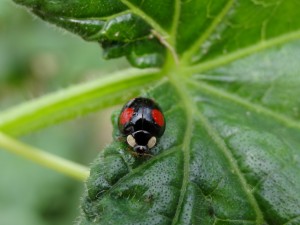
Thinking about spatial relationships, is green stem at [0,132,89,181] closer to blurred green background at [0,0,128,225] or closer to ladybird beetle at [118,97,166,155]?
ladybird beetle at [118,97,166,155]

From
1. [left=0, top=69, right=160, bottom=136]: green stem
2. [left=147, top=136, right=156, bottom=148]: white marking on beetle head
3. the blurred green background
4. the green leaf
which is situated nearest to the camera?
the green leaf

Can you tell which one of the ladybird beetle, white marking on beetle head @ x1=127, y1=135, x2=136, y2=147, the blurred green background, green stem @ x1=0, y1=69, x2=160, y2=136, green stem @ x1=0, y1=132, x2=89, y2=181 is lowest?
white marking on beetle head @ x1=127, y1=135, x2=136, y2=147

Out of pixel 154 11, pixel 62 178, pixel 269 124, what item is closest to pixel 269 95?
pixel 269 124

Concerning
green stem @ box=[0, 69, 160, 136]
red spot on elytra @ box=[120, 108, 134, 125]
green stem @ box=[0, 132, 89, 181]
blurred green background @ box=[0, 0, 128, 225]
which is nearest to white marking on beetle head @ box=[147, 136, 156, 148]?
red spot on elytra @ box=[120, 108, 134, 125]

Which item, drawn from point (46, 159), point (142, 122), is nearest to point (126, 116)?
point (142, 122)

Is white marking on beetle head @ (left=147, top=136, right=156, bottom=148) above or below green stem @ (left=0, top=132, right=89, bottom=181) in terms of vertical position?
below

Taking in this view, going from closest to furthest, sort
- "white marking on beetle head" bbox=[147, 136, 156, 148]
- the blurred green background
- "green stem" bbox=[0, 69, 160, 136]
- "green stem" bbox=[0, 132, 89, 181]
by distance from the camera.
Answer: "white marking on beetle head" bbox=[147, 136, 156, 148]
"green stem" bbox=[0, 69, 160, 136]
"green stem" bbox=[0, 132, 89, 181]
the blurred green background
